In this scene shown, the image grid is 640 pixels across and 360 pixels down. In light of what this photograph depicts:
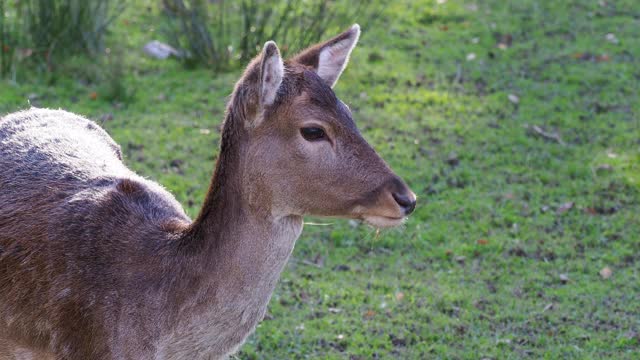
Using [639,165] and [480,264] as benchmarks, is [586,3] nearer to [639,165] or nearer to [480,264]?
[639,165]

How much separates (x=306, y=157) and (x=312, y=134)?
0.09 metres

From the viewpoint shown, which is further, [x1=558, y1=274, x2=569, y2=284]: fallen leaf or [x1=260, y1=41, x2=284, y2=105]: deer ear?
[x1=558, y1=274, x2=569, y2=284]: fallen leaf

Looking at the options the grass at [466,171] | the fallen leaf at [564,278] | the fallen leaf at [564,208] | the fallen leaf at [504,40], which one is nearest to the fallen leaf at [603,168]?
the grass at [466,171]

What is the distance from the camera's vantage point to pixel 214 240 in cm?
427

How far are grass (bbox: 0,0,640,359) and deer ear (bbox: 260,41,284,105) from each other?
2402 millimetres

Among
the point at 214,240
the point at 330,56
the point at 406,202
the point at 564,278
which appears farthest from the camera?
the point at 564,278

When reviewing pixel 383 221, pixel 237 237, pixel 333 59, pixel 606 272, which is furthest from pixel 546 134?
pixel 237 237

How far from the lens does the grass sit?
6.51 m

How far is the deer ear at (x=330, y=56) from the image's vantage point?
4570 millimetres

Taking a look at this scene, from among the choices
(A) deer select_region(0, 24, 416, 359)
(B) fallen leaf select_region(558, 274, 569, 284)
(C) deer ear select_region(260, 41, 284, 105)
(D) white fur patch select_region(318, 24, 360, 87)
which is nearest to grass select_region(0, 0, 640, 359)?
(B) fallen leaf select_region(558, 274, 569, 284)

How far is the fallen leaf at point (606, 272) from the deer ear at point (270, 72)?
3711mm

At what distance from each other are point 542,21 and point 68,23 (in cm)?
518

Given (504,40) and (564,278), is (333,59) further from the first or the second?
(504,40)

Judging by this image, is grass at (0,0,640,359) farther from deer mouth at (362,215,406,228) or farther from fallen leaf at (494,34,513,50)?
deer mouth at (362,215,406,228)
